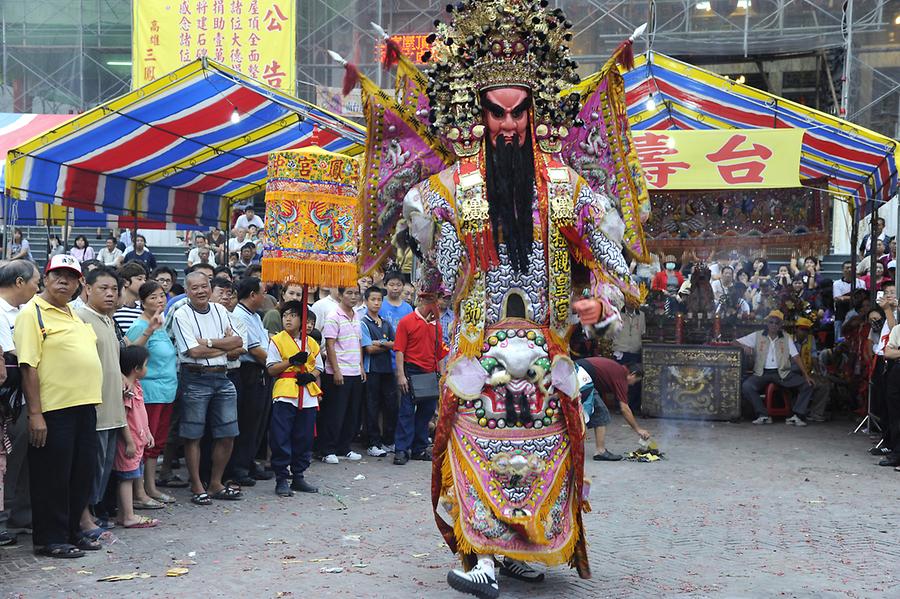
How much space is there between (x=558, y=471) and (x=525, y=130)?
1.66 meters

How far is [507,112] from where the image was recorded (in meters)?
4.99

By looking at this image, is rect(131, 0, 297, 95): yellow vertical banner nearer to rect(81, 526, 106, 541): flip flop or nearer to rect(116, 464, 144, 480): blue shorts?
rect(116, 464, 144, 480): blue shorts

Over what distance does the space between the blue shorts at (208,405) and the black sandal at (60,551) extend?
5.11 feet

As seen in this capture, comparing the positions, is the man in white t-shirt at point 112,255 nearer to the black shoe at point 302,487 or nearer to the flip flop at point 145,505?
the black shoe at point 302,487

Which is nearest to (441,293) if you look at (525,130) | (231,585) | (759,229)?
(525,130)

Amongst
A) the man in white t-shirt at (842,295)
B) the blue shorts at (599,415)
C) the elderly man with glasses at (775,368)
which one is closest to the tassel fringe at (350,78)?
the blue shorts at (599,415)

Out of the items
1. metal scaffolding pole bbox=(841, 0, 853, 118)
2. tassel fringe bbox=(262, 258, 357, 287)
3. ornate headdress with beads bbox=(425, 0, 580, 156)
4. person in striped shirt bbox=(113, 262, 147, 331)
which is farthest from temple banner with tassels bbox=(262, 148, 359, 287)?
metal scaffolding pole bbox=(841, 0, 853, 118)

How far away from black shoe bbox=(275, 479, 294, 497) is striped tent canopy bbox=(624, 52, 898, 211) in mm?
5240

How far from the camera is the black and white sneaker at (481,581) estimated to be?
4777 millimetres

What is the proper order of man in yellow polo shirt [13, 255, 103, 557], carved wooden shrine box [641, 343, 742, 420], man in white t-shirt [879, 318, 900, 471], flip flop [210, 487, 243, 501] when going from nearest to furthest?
1. man in yellow polo shirt [13, 255, 103, 557]
2. flip flop [210, 487, 243, 501]
3. man in white t-shirt [879, 318, 900, 471]
4. carved wooden shrine box [641, 343, 742, 420]

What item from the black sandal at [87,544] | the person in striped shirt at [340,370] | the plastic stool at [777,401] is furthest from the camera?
the plastic stool at [777,401]

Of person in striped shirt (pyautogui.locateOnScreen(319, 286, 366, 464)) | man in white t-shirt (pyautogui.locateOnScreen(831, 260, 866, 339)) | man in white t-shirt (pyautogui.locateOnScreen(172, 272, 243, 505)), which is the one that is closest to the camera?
man in white t-shirt (pyautogui.locateOnScreen(172, 272, 243, 505))

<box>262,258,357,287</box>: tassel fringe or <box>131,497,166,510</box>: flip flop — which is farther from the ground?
<box>262,258,357,287</box>: tassel fringe

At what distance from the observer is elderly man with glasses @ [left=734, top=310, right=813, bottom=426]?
1252cm
